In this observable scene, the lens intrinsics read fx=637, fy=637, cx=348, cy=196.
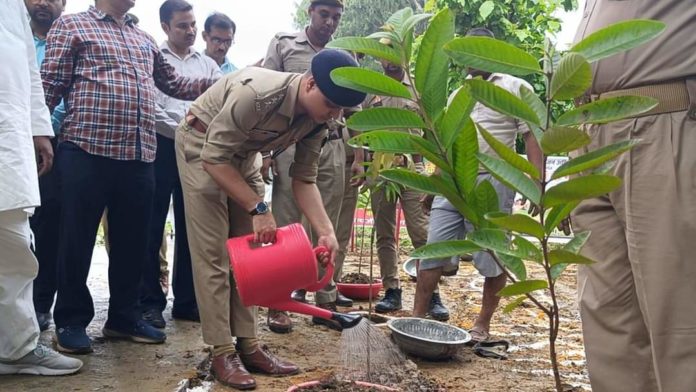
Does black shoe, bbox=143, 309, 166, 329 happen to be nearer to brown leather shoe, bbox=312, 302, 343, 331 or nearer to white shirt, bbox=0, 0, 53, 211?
brown leather shoe, bbox=312, 302, 343, 331

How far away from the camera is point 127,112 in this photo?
2875 mm

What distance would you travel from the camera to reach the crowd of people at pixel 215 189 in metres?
1.51

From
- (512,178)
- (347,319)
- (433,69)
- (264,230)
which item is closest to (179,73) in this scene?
(264,230)

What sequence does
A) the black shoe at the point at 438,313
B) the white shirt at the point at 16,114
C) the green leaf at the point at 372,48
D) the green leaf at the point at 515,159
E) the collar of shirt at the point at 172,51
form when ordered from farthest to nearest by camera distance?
the black shoe at the point at 438,313
the collar of shirt at the point at 172,51
the white shirt at the point at 16,114
the green leaf at the point at 372,48
the green leaf at the point at 515,159

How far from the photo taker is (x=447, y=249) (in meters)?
1.19

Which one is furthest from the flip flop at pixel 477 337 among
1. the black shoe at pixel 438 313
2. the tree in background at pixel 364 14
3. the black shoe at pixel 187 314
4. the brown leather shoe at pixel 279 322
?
the tree in background at pixel 364 14

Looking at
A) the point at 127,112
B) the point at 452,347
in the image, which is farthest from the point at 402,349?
the point at 127,112

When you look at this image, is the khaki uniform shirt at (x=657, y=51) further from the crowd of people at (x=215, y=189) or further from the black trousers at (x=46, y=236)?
the black trousers at (x=46, y=236)

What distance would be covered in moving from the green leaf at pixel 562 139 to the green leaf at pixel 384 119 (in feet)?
0.77

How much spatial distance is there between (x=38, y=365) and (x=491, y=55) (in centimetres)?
224

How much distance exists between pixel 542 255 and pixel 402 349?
6.78 ft

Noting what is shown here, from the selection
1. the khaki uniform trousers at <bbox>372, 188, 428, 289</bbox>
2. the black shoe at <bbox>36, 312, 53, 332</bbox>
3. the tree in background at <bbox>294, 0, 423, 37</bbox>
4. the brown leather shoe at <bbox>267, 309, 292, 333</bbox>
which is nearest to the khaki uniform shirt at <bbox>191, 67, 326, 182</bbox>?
the brown leather shoe at <bbox>267, 309, 292, 333</bbox>

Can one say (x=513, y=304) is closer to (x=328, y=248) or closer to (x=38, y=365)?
(x=328, y=248)

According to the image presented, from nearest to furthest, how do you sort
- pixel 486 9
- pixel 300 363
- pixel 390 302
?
1. pixel 300 363
2. pixel 390 302
3. pixel 486 9
